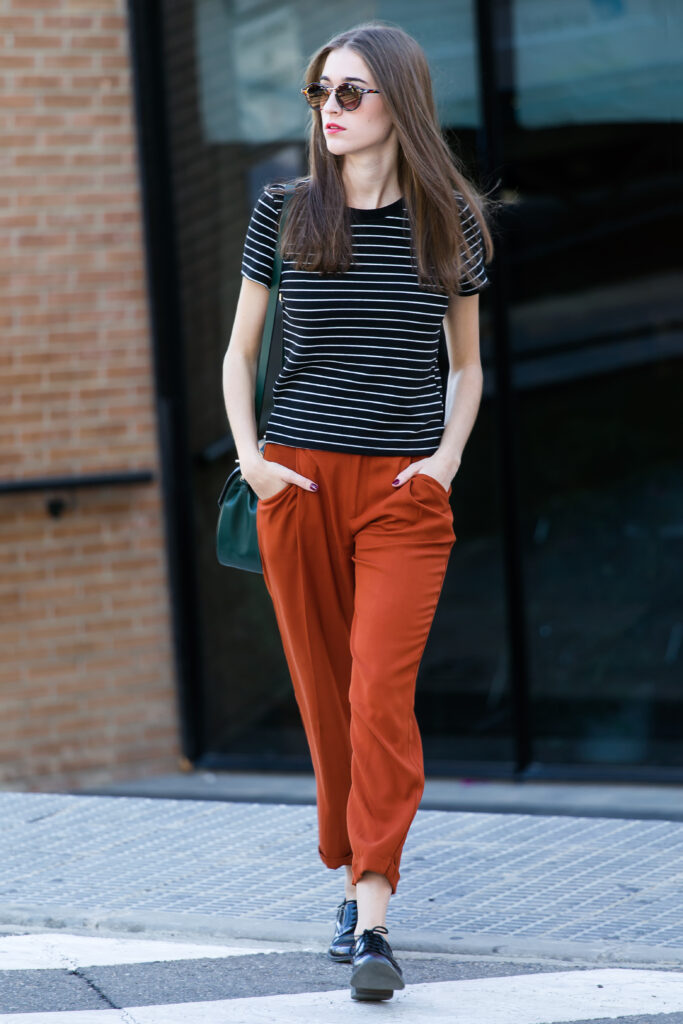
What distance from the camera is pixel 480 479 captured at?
646 centimetres

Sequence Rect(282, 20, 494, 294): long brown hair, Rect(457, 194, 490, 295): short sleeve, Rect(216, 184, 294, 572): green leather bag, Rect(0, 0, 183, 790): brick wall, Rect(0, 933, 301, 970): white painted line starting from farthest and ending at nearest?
Rect(0, 0, 183, 790): brick wall, Rect(0, 933, 301, 970): white painted line, Rect(216, 184, 294, 572): green leather bag, Rect(457, 194, 490, 295): short sleeve, Rect(282, 20, 494, 294): long brown hair

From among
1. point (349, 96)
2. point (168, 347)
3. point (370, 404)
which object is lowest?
point (370, 404)

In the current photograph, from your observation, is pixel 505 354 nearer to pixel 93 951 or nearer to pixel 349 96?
pixel 349 96

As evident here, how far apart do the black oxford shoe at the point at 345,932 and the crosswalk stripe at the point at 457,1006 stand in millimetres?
201

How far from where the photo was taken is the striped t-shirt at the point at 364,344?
10.8ft

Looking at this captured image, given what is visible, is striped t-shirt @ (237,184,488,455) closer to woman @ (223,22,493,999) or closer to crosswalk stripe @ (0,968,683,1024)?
woman @ (223,22,493,999)

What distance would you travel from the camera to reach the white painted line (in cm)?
362

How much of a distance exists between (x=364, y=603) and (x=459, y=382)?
1.99 ft

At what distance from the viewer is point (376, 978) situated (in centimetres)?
316

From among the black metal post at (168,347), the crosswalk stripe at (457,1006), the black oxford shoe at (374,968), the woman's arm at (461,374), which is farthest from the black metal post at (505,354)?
the black oxford shoe at (374,968)

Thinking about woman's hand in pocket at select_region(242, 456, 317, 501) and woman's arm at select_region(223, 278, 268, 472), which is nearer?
woman's hand in pocket at select_region(242, 456, 317, 501)

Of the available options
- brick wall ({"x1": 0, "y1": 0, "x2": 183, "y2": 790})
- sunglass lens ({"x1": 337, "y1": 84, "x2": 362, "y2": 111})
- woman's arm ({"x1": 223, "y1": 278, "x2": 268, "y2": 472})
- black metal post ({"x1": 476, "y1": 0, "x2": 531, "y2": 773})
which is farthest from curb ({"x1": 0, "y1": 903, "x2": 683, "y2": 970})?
black metal post ({"x1": 476, "y1": 0, "x2": 531, "y2": 773})

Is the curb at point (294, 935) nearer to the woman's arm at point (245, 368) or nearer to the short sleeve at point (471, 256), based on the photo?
the woman's arm at point (245, 368)

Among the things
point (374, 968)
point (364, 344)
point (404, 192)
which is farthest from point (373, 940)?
point (404, 192)
